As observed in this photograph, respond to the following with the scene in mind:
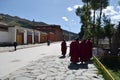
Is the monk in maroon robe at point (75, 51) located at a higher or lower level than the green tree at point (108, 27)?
lower

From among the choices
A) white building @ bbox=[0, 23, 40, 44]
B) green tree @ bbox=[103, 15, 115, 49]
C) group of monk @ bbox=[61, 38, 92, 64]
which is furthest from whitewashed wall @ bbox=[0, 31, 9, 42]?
group of monk @ bbox=[61, 38, 92, 64]

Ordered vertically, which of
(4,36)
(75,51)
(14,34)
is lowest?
(75,51)

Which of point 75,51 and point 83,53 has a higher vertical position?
point 75,51

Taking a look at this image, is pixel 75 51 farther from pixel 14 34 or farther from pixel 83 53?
pixel 14 34

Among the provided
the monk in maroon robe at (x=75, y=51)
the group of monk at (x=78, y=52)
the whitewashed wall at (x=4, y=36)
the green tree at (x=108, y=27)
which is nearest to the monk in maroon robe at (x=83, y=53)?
the group of monk at (x=78, y=52)

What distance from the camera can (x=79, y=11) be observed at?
7038cm

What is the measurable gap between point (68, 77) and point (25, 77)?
6.04ft

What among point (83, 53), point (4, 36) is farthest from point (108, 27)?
point (4, 36)

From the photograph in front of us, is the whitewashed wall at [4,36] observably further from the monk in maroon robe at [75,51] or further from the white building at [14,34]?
the monk in maroon robe at [75,51]

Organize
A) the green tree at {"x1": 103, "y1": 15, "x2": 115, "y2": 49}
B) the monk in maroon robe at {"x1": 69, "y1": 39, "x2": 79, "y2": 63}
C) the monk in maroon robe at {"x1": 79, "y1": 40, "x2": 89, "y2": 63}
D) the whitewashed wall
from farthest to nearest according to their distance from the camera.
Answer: the whitewashed wall < the green tree at {"x1": 103, "y1": 15, "x2": 115, "y2": 49} < the monk in maroon robe at {"x1": 79, "y1": 40, "x2": 89, "y2": 63} < the monk in maroon robe at {"x1": 69, "y1": 39, "x2": 79, "y2": 63}

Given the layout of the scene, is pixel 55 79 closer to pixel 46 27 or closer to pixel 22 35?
pixel 22 35

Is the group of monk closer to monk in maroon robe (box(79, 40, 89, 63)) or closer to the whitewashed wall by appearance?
monk in maroon robe (box(79, 40, 89, 63))

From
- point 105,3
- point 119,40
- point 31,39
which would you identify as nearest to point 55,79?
point 119,40

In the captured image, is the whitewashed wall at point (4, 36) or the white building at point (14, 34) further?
the white building at point (14, 34)
